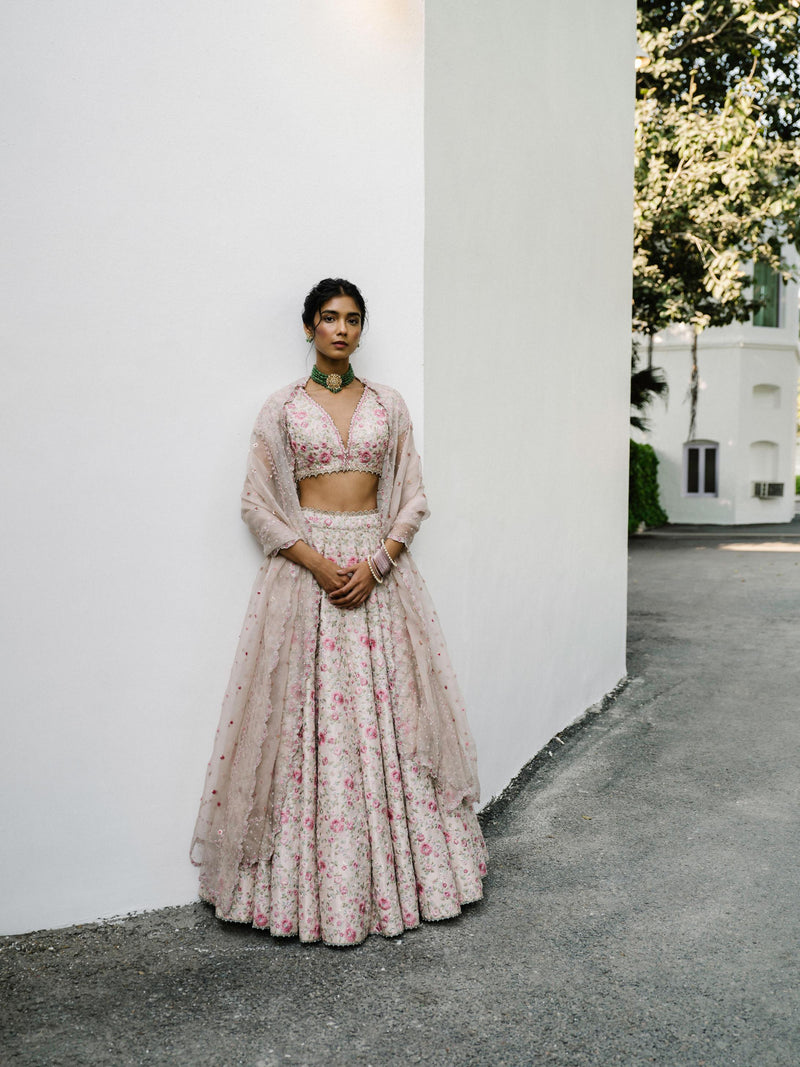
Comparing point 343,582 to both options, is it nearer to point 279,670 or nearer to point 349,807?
point 279,670

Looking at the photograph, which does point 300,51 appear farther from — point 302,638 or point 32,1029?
point 32,1029

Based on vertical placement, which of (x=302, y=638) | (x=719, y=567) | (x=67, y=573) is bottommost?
(x=719, y=567)

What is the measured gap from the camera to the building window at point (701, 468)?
870 inches

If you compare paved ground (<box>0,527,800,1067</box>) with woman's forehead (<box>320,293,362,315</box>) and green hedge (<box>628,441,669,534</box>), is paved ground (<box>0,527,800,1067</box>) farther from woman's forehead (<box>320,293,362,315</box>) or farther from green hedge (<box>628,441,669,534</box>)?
green hedge (<box>628,441,669,534</box>)

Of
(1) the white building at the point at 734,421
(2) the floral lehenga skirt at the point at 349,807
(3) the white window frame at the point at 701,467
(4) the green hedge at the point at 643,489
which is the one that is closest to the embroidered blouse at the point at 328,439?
(2) the floral lehenga skirt at the point at 349,807

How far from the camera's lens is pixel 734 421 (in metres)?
21.9

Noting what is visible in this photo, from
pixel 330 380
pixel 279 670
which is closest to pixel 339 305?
pixel 330 380

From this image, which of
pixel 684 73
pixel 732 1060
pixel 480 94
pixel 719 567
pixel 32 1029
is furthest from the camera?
pixel 719 567

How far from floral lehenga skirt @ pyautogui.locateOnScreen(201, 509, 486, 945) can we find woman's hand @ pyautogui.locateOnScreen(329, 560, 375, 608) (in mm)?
49

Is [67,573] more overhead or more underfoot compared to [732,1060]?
more overhead

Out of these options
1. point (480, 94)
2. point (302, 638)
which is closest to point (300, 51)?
point (480, 94)

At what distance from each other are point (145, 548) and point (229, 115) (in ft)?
4.95

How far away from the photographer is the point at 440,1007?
9.61 feet

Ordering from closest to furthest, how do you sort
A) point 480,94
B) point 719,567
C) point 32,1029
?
1. point 32,1029
2. point 480,94
3. point 719,567
